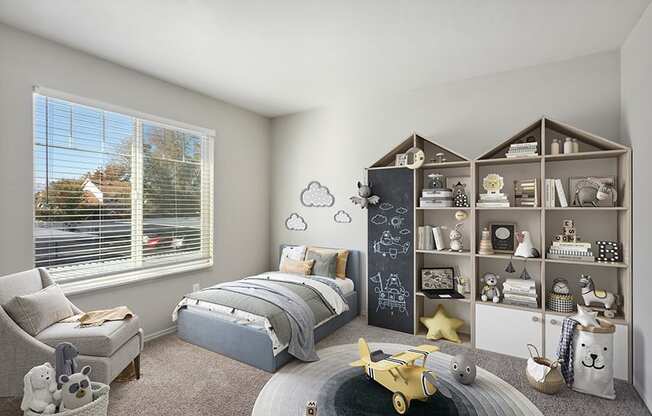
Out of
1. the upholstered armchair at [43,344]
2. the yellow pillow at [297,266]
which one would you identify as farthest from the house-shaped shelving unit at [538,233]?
the upholstered armchair at [43,344]

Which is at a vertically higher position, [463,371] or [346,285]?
[346,285]

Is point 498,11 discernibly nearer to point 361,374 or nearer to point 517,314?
point 517,314

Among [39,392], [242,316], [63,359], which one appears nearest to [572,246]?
[242,316]

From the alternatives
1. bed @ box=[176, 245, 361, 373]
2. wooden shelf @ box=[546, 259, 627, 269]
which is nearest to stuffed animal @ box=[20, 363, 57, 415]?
bed @ box=[176, 245, 361, 373]

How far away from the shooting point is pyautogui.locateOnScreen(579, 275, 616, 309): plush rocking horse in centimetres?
261

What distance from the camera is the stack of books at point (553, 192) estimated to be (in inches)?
109

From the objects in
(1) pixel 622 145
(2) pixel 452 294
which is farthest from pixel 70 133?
(1) pixel 622 145

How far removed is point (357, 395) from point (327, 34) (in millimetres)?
2689

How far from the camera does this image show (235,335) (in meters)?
2.78

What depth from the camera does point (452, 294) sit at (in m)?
3.20

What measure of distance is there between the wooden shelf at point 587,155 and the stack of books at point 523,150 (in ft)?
0.38

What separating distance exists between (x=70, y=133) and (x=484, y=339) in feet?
13.4

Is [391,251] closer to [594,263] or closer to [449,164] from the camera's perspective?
[449,164]

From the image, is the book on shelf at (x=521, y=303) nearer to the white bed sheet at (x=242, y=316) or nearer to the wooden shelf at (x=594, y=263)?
the wooden shelf at (x=594, y=263)
